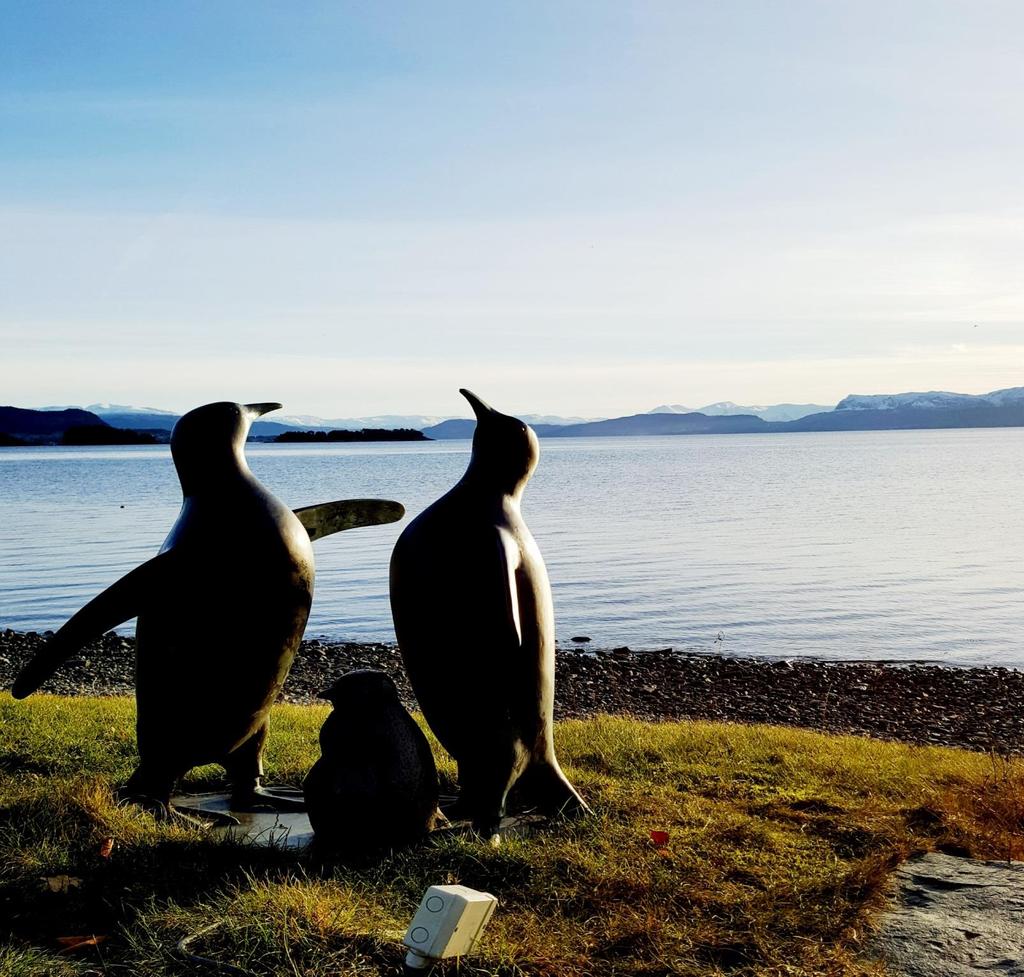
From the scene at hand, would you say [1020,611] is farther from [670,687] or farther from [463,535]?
[463,535]

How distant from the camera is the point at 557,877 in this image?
5246mm

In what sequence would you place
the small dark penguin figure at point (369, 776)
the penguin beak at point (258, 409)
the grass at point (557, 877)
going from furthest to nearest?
1. the penguin beak at point (258, 409)
2. the small dark penguin figure at point (369, 776)
3. the grass at point (557, 877)

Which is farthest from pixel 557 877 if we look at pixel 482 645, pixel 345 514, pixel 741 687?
pixel 741 687

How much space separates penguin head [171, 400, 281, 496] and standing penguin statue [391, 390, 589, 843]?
1.23 metres

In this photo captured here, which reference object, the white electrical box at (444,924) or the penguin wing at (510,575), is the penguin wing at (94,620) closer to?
the penguin wing at (510,575)

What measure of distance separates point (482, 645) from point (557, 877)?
1273 mm

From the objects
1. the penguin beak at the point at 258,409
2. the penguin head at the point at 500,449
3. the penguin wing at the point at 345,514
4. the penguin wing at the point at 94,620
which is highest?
the penguin beak at the point at 258,409

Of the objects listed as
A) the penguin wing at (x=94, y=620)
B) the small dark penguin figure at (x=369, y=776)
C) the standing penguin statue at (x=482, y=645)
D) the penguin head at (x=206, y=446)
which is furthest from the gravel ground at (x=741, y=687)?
the penguin wing at (x=94, y=620)

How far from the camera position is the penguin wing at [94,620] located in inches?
227

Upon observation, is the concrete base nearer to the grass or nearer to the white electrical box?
the grass

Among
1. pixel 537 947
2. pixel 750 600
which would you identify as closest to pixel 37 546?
pixel 750 600

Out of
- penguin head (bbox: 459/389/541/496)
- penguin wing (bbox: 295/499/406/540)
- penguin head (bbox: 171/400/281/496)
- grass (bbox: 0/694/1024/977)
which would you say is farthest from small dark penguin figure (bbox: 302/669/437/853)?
A: penguin wing (bbox: 295/499/406/540)

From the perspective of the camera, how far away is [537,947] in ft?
14.8

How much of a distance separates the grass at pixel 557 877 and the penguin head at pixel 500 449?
2008 millimetres
